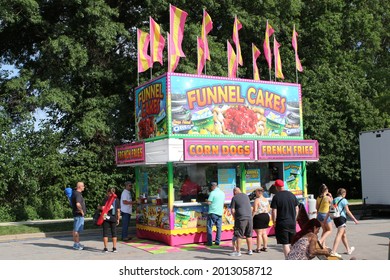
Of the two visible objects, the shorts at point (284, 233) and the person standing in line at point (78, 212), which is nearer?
the shorts at point (284, 233)

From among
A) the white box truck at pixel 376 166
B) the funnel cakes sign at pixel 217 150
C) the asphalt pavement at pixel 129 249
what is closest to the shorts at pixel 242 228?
the asphalt pavement at pixel 129 249

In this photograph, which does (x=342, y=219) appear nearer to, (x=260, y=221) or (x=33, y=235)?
(x=260, y=221)

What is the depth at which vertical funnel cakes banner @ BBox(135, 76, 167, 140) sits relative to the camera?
43.8 ft

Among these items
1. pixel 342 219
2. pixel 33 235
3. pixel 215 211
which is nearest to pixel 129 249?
pixel 215 211

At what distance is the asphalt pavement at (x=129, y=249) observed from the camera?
10992 millimetres

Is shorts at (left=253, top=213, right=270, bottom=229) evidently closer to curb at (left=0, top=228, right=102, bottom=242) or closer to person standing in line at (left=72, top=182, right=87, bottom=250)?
person standing in line at (left=72, top=182, right=87, bottom=250)

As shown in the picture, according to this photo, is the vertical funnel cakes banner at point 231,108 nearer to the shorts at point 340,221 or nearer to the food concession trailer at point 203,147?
the food concession trailer at point 203,147

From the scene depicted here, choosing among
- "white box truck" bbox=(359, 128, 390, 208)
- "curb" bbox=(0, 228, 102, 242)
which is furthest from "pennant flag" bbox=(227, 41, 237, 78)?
"curb" bbox=(0, 228, 102, 242)

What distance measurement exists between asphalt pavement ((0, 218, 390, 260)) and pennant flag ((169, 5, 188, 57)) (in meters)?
6.02

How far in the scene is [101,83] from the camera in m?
23.5

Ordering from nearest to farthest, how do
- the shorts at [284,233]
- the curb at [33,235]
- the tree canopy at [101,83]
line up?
the shorts at [284,233], the curb at [33,235], the tree canopy at [101,83]

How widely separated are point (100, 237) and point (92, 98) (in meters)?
8.56

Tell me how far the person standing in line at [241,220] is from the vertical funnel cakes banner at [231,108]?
2.93 m

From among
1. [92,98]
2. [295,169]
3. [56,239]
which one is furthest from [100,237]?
[92,98]
